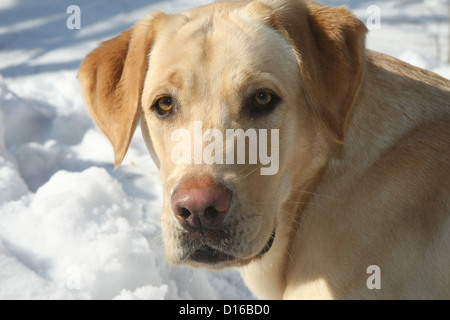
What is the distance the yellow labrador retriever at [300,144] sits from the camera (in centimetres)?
263

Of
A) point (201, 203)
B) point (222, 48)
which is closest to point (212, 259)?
point (201, 203)

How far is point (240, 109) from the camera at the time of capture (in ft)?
8.88

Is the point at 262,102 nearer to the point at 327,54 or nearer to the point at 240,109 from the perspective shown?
the point at 240,109

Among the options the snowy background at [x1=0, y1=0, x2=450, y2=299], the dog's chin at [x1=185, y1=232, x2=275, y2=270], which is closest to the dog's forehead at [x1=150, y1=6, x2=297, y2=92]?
the dog's chin at [x1=185, y1=232, x2=275, y2=270]

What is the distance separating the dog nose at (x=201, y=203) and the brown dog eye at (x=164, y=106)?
0.54 meters

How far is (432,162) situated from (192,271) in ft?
6.21

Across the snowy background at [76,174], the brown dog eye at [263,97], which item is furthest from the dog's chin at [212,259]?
the brown dog eye at [263,97]

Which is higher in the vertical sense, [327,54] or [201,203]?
[327,54]

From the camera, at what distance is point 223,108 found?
269 cm

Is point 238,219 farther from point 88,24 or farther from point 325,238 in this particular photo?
point 88,24

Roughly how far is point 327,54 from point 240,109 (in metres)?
0.48

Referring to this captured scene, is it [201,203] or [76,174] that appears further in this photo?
[76,174]

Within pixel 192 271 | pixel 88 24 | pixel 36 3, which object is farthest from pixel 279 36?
pixel 36 3
